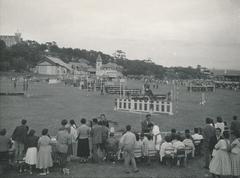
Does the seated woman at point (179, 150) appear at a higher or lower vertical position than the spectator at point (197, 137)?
lower

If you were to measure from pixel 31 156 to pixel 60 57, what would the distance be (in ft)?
440

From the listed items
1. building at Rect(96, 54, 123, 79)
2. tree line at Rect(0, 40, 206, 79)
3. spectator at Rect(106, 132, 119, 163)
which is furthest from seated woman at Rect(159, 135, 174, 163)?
tree line at Rect(0, 40, 206, 79)

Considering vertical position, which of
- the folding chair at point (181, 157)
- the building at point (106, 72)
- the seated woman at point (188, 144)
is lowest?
the folding chair at point (181, 157)

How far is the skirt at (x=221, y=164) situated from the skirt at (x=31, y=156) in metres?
5.63

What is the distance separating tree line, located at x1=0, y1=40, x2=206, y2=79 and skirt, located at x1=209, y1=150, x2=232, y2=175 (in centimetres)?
6868

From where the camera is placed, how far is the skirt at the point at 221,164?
28.7ft

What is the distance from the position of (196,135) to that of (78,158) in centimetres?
486

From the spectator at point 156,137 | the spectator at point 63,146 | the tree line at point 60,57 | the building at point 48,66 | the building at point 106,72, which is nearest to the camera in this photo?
the spectator at point 63,146

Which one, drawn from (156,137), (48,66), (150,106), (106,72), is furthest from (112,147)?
(48,66)

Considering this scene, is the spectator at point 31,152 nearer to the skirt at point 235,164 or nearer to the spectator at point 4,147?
the spectator at point 4,147

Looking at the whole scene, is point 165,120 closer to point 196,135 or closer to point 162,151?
point 196,135

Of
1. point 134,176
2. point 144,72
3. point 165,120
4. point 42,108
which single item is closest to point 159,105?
point 165,120

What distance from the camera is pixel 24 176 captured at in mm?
9180

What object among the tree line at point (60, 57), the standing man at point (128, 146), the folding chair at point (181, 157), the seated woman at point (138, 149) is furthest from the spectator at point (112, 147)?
the tree line at point (60, 57)
